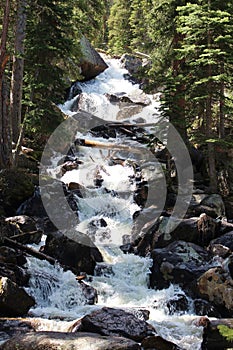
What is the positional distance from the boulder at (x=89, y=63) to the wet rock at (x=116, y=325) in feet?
82.5

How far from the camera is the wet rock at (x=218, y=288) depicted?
29.8 ft

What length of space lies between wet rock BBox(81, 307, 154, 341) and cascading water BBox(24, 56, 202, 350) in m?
0.66

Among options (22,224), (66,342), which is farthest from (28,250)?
(66,342)

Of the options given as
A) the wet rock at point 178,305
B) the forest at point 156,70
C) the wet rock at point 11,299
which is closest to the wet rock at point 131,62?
the forest at point 156,70

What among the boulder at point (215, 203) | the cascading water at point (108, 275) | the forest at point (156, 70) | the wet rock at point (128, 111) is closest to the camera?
the cascading water at point (108, 275)

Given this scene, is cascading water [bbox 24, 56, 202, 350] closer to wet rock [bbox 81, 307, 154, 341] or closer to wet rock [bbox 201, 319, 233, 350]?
wet rock [bbox 201, 319, 233, 350]

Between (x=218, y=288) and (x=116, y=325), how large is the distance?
3.38 metres

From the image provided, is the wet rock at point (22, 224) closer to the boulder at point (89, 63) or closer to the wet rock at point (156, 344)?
the wet rock at point (156, 344)

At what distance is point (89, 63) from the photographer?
3053 cm

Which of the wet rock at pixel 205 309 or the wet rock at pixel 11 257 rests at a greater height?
the wet rock at pixel 11 257

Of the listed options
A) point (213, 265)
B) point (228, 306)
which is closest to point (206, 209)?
point (213, 265)

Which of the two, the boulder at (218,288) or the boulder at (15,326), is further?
the boulder at (218,288)

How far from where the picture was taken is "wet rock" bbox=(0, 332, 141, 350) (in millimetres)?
5371

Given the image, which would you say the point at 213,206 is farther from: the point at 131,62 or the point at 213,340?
the point at 131,62
